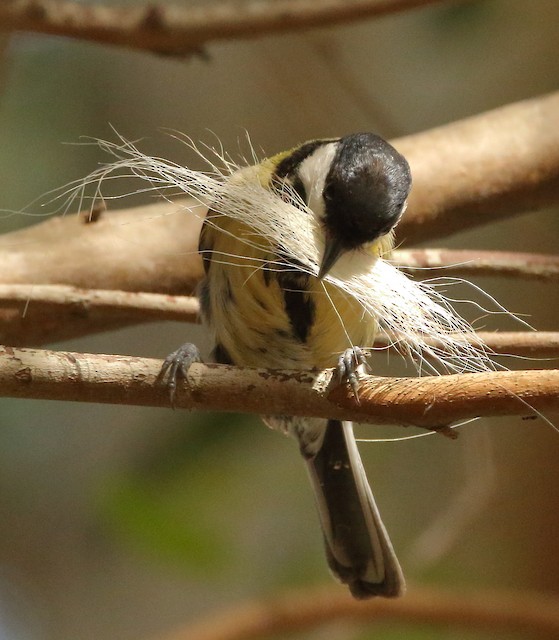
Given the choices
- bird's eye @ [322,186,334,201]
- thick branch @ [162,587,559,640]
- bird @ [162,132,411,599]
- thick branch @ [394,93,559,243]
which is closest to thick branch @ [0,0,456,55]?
thick branch @ [394,93,559,243]

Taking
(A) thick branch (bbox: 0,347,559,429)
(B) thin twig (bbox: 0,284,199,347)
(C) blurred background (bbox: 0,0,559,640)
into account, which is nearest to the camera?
(A) thick branch (bbox: 0,347,559,429)

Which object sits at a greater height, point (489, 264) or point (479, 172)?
point (479, 172)

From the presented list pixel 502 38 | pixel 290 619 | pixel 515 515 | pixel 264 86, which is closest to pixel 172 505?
pixel 290 619

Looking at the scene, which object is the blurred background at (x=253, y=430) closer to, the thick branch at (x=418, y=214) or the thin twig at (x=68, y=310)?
the thick branch at (x=418, y=214)

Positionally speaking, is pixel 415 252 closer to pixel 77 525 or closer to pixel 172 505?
pixel 172 505

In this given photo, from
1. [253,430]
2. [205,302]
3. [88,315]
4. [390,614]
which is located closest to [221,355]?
[205,302]

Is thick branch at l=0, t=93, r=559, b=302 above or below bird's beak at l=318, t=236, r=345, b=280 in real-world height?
above

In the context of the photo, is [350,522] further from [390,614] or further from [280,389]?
[280,389]

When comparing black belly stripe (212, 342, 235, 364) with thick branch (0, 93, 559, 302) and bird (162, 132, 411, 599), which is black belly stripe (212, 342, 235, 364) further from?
thick branch (0, 93, 559, 302)
